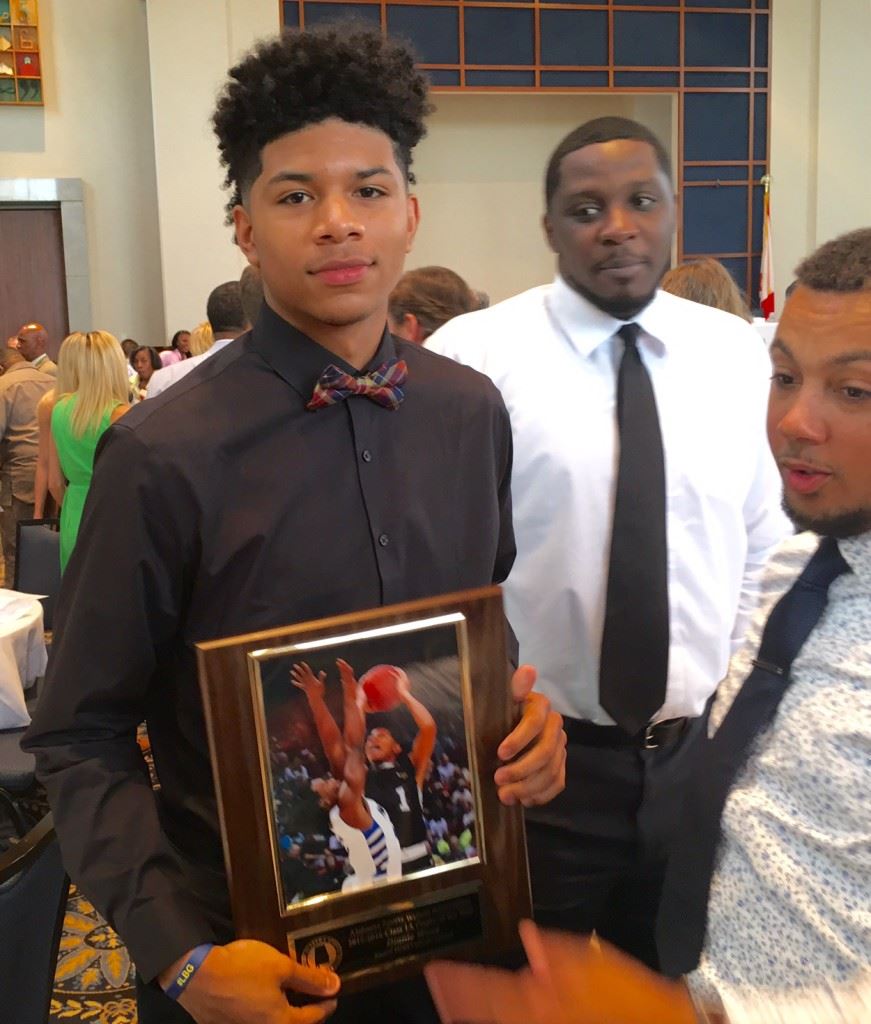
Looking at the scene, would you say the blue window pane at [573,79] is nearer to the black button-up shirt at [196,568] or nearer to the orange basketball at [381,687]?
the black button-up shirt at [196,568]

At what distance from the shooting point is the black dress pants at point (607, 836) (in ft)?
6.26

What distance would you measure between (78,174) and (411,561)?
11.2m

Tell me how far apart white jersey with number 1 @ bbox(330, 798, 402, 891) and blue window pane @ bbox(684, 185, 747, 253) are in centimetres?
1087

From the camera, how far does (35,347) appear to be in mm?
6707

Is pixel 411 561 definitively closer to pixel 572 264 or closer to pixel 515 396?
pixel 515 396

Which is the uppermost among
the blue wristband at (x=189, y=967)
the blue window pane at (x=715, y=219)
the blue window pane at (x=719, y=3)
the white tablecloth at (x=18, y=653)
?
the blue window pane at (x=719, y=3)

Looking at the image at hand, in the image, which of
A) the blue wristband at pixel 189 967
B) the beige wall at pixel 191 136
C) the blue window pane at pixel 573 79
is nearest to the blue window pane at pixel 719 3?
the blue window pane at pixel 573 79

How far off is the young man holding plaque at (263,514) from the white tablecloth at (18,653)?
2128mm

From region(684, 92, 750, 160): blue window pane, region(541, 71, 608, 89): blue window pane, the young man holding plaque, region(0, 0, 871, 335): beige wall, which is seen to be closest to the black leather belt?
the young man holding plaque

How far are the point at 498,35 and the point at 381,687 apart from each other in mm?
10786

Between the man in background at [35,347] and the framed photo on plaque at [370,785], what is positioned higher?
the man in background at [35,347]

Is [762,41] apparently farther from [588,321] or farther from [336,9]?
[588,321]

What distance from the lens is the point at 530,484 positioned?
1.96 metres

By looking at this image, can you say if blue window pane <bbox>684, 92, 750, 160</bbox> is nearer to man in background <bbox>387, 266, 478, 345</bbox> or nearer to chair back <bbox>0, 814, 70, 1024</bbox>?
man in background <bbox>387, 266, 478, 345</bbox>
